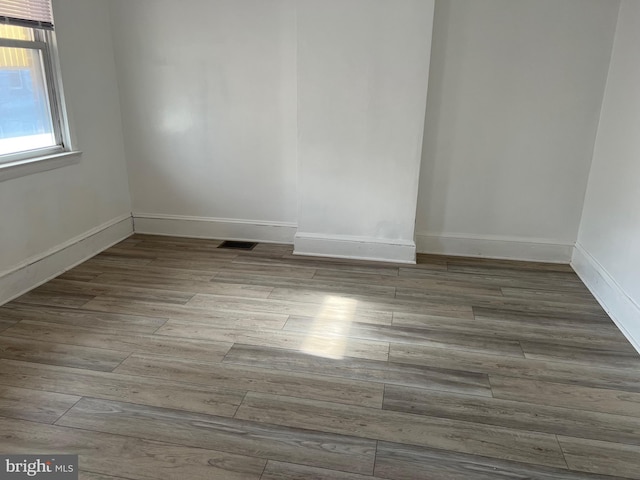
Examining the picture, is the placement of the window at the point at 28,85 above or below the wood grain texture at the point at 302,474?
above

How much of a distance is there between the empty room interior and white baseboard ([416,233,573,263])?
18 mm

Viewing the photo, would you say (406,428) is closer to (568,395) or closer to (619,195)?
(568,395)

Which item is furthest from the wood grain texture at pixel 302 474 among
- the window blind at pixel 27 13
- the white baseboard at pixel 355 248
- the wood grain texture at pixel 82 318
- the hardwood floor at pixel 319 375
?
the window blind at pixel 27 13


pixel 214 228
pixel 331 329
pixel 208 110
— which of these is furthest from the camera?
pixel 214 228

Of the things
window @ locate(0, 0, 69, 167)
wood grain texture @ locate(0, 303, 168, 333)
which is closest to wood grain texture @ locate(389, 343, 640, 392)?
wood grain texture @ locate(0, 303, 168, 333)

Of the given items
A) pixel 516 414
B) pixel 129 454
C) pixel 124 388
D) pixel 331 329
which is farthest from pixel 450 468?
pixel 124 388

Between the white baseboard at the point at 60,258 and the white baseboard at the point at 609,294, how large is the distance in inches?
143

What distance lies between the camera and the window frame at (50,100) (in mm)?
3033

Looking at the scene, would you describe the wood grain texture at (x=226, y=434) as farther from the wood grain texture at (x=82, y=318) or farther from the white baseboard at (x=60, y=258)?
the white baseboard at (x=60, y=258)

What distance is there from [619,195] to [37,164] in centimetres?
371

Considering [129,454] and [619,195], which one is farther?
[619,195]

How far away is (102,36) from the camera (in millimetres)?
3736

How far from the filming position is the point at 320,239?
3.84m

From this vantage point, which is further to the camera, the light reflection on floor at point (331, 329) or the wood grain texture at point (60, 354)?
the light reflection on floor at point (331, 329)
